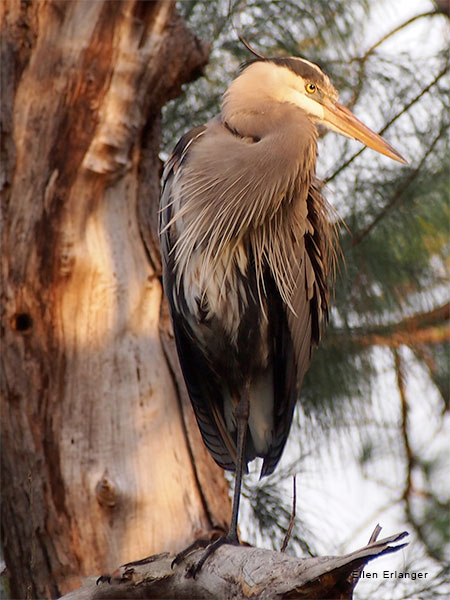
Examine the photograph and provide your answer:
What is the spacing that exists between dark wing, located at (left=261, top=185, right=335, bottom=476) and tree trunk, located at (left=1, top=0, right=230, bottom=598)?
0.29 metres

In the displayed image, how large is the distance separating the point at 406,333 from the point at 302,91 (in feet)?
2.91

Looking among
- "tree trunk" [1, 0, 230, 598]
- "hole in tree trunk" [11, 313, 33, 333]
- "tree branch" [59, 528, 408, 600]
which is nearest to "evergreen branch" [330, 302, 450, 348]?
"tree trunk" [1, 0, 230, 598]

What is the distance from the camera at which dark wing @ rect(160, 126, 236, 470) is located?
1.97 m

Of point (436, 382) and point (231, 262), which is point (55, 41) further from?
point (436, 382)

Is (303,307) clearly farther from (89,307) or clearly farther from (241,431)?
(89,307)

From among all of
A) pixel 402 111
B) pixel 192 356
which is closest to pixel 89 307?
pixel 192 356

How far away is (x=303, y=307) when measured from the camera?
1989 millimetres

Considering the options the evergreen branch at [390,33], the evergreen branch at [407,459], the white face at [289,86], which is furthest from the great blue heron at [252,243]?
the evergreen branch at [407,459]

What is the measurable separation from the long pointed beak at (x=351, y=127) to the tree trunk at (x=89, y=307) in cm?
45

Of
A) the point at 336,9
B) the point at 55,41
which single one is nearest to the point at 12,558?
the point at 55,41

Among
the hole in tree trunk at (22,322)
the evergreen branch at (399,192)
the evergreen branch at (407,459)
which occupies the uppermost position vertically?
the evergreen branch at (399,192)

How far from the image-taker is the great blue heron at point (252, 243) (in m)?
1.89

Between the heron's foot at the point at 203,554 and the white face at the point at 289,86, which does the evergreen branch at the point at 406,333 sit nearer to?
the white face at the point at 289,86

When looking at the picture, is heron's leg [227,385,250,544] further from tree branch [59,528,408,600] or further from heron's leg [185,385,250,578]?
tree branch [59,528,408,600]
